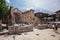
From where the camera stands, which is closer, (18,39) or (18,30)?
(18,39)

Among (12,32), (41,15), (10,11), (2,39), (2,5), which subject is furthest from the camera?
(41,15)

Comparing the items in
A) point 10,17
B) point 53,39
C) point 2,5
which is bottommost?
point 53,39

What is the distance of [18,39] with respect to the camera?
20.5m

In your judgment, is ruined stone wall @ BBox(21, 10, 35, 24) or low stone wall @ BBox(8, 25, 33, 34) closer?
low stone wall @ BBox(8, 25, 33, 34)

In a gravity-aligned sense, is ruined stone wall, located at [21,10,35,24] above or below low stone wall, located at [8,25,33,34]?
above

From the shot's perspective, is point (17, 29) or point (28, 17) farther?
point (28, 17)

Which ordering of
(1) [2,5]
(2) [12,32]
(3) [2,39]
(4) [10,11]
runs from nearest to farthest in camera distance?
(3) [2,39], (2) [12,32], (1) [2,5], (4) [10,11]

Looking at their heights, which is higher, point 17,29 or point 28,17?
point 28,17

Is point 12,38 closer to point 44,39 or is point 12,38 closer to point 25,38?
point 25,38

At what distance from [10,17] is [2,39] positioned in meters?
18.2

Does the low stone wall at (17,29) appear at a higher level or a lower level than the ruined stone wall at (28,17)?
lower

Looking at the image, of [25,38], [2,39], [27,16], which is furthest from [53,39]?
[27,16]

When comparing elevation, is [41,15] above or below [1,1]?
below

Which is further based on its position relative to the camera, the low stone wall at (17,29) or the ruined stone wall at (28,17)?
the ruined stone wall at (28,17)
